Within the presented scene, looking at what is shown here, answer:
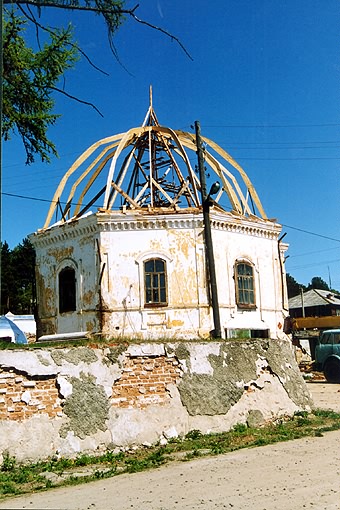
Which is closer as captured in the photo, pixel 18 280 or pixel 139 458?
pixel 139 458

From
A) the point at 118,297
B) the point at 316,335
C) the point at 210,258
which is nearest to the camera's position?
the point at 210,258

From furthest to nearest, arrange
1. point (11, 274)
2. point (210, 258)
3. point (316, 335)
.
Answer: point (11, 274)
point (316, 335)
point (210, 258)

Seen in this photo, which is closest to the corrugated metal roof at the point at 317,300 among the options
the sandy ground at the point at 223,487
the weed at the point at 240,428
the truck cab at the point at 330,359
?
the truck cab at the point at 330,359

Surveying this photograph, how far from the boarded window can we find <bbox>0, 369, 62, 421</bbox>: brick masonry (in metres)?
11.5

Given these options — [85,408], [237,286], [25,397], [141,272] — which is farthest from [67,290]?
[25,397]

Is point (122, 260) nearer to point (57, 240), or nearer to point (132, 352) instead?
point (57, 240)

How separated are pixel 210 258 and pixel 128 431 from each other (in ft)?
27.6

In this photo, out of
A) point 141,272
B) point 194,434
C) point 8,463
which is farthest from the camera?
point 141,272

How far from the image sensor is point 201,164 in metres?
19.5

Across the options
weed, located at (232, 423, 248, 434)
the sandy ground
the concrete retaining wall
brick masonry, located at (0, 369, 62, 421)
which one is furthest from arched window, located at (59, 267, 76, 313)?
the sandy ground

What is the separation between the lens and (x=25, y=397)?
935 centimetres

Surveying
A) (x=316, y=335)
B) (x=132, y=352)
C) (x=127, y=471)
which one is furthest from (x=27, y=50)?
(x=316, y=335)

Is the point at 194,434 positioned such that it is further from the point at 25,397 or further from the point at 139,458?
the point at 25,397

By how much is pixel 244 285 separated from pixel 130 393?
1072 centimetres
